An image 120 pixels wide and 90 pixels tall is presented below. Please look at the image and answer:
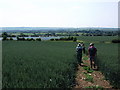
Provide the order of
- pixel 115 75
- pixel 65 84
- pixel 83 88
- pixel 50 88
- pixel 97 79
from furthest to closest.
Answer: pixel 97 79, pixel 115 75, pixel 83 88, pixel 65 84, pixel 50 88

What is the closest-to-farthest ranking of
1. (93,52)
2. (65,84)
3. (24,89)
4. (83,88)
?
(24,89) < (65,84) < (83,88) < (93,52)

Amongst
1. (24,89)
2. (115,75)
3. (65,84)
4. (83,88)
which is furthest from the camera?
(115,75)

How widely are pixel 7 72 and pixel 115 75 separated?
212 inches

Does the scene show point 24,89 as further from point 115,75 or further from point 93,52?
point 93,52

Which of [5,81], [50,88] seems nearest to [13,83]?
[5,81]

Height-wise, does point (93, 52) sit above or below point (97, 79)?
above

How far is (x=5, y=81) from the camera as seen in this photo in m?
5.88

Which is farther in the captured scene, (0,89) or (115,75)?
(115,75)

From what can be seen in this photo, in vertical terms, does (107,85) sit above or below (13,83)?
below

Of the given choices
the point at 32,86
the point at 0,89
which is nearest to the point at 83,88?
the point at 32,86

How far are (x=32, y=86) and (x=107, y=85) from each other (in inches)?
158

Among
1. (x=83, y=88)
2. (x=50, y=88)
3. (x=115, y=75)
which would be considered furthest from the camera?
(x=115, y=75)

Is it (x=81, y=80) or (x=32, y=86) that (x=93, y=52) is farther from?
(x=32, y=86)

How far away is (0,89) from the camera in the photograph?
5316 mm
